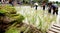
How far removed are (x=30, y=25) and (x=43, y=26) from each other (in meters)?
0.36

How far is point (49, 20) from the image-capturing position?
4461 mm

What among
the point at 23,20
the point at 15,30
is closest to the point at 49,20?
the point at 23,20

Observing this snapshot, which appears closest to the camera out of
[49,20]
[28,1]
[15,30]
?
[15,30]

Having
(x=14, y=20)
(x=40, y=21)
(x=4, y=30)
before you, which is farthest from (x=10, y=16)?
(x=40, y=21)

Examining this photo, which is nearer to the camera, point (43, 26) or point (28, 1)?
point (43, 26)

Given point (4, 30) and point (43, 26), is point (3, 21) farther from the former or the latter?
point (43, 26)

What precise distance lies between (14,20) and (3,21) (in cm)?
28

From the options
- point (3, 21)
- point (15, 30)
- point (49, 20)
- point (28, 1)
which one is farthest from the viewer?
point (28, 1)

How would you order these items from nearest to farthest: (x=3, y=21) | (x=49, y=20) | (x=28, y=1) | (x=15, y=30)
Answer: (x=15, y=30) < (x=3, y=21) < (x=49, y=20) < (x=28, y=1)

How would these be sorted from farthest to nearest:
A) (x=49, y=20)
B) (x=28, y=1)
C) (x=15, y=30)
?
(x=28, y=1) → (x=49, y=20) → (x=15, y=30)

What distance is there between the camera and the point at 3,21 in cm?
419

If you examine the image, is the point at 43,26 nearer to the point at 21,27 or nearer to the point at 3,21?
the point at 21,27

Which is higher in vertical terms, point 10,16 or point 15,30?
point 10,16

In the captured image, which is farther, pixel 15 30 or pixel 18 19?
pixel 18 19
